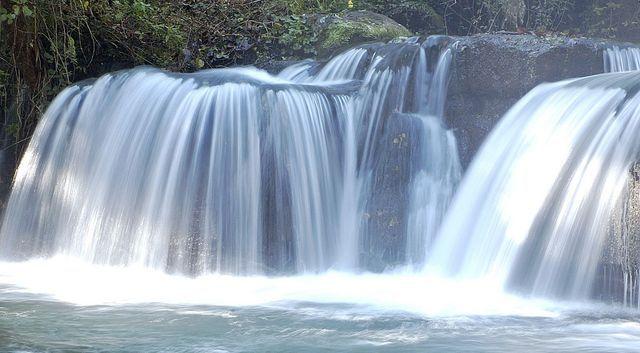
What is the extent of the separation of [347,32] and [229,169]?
2.63 m

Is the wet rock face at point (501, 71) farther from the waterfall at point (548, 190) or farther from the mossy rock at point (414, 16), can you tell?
the mossy rock at point (414, 16)

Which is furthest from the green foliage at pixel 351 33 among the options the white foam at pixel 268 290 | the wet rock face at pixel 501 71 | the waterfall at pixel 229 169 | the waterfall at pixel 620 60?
the white foam at pixel 268 290

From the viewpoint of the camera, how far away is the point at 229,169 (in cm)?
682

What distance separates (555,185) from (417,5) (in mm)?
5397

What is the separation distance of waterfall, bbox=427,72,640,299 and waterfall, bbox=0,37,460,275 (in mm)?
384

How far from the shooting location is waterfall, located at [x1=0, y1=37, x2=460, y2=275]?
6691 mm

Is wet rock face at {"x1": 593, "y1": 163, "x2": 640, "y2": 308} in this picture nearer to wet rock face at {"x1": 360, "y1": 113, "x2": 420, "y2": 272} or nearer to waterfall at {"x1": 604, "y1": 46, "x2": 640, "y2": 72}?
wet rock face at {"x1": 360, "y1": 113, "x2": 420, "y2": 272}

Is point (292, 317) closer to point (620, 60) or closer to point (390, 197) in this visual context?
point (390, 197)

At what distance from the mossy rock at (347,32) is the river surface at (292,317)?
3.02 meters

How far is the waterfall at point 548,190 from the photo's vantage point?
212 inches

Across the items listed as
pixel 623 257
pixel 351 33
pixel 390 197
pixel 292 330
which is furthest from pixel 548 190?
pixel 351 33

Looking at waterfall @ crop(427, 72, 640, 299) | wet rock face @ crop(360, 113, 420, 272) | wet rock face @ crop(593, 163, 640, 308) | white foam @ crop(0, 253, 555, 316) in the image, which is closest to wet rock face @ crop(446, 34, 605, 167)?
waterfall @ crop(427, 72, 640, 299)

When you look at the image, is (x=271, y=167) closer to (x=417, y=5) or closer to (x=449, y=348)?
(x=449, y=348)

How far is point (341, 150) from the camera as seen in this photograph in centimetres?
709
